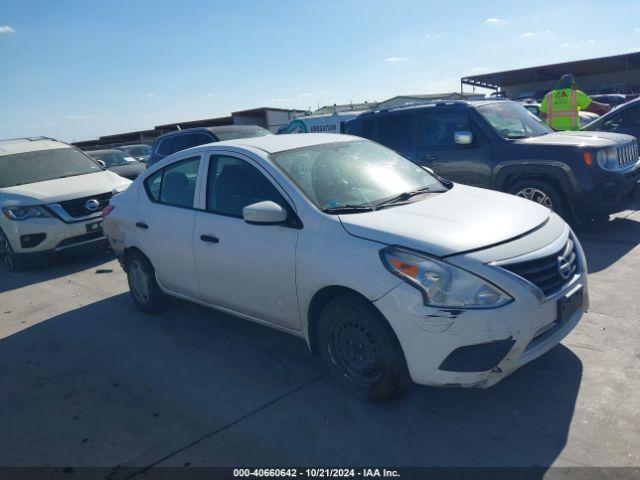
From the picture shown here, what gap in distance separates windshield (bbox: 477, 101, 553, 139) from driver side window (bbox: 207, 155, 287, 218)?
4.15 m

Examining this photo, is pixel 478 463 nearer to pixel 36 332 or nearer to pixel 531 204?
pixel 531 204

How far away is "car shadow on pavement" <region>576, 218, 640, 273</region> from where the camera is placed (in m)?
5.47

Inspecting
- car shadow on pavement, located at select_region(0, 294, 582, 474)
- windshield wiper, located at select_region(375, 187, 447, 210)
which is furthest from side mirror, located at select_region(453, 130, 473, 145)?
car shadow on pavement, located at select_region(0, 294, 582, 474)

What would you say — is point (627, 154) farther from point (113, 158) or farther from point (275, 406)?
point (113, 158)

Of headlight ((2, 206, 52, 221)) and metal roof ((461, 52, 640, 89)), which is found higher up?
metal roof ((461, 52, 640, 89))

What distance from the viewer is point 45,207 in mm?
7258

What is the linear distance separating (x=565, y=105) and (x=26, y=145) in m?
10.1

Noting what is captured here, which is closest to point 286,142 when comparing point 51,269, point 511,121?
point 511,121

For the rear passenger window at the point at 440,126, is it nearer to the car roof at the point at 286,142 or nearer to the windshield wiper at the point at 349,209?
the car roof at the point at 286,142

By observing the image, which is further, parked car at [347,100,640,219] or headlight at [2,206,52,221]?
headlight at [2,206,52,221]

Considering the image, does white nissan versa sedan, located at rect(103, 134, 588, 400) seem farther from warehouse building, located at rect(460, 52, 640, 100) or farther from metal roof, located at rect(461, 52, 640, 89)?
metal roof, located at rect(461, 52, 640, 89)

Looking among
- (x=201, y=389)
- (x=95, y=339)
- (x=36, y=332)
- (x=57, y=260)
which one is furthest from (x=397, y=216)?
(x=57, y=260)

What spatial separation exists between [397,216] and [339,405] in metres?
1.28

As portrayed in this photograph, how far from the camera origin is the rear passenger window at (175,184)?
14.7 ft
